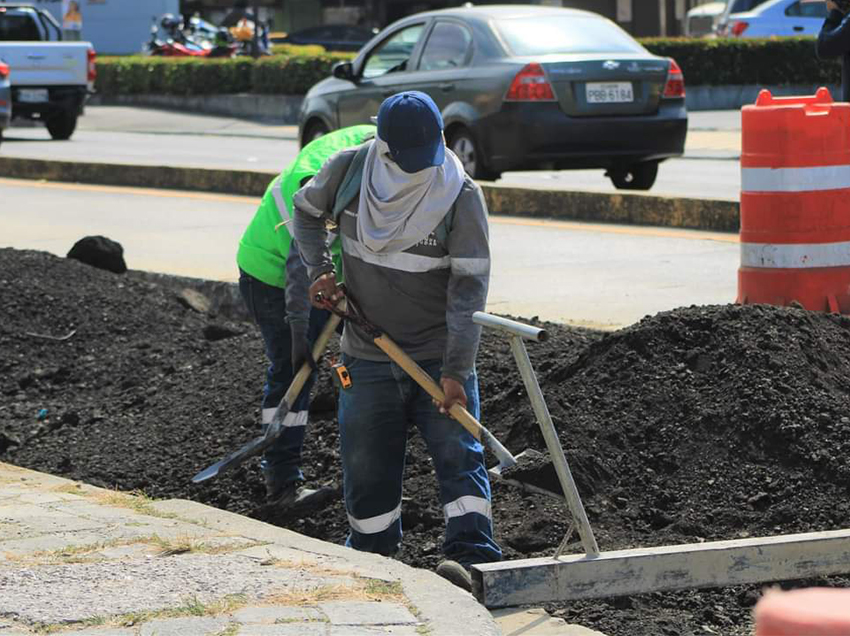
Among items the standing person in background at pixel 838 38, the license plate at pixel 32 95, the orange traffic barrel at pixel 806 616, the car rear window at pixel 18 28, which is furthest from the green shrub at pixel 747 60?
the orange traffic barrel at pixel 806 616

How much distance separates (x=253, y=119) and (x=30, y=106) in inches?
274

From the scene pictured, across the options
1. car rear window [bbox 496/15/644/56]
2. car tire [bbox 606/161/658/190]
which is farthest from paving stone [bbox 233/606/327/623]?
car tire [bbox 606/161/658/190]

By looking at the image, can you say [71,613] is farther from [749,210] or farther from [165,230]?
[165,230]

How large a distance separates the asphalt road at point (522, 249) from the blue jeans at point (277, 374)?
201cm

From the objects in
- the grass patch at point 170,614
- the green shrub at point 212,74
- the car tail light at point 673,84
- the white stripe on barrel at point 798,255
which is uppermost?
the grass patch at point 170,614

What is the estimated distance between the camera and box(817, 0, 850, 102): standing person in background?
971 cm

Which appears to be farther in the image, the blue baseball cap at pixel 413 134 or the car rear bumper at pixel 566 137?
the car rear bumper at pixel 566 137

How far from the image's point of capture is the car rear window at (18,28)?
77.7 ft

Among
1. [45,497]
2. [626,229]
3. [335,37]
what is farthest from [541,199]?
[335,37]

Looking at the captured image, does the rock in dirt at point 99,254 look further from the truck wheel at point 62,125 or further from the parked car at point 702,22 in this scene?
the parked car at point 702,22

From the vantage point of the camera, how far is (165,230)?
40.2ft

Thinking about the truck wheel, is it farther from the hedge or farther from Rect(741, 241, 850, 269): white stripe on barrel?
Rect(741, 241, 850, 269): white stripe on barrel

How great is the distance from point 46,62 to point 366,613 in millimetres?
19985

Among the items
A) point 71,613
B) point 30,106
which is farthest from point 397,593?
point 30,106
